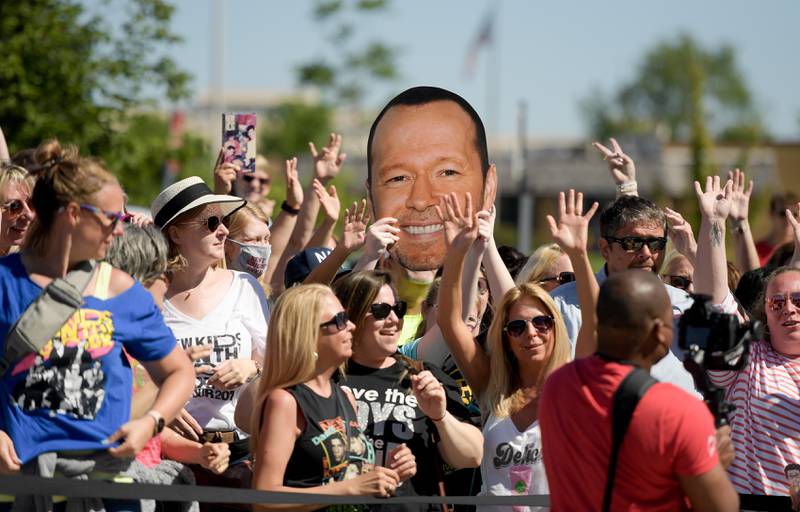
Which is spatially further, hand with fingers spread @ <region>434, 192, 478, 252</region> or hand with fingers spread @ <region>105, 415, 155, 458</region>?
hand with fingers spread @ <region>434, 192, 478, 252</region>

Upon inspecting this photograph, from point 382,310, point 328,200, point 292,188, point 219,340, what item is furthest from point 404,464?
point 292,188

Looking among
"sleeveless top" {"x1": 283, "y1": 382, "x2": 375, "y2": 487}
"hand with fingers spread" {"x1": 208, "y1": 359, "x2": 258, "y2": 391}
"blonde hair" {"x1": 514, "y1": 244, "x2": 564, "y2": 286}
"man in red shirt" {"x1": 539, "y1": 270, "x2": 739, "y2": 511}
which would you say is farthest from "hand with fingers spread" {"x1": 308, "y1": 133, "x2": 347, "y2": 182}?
"man in red shirt" {"x1": 539, "y1": 270, "x2": 739, "y2": 511}

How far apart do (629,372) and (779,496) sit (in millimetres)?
2125

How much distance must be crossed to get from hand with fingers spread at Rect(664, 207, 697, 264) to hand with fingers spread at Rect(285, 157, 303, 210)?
7.46 ft

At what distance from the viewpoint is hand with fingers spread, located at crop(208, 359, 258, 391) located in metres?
4.99

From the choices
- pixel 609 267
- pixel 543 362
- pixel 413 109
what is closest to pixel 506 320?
pixel 543 362

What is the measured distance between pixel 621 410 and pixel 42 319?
1.84 m

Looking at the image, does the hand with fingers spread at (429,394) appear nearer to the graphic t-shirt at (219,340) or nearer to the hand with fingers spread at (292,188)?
the graphic t-shirt at (219,340)

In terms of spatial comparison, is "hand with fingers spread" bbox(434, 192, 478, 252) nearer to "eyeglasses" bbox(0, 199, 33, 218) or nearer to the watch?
the watch

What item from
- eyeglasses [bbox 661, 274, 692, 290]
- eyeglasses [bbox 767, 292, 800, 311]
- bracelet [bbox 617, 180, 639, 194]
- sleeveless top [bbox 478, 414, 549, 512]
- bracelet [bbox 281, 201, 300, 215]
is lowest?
sleeveless top [bbox 478, 414, 549, 512]

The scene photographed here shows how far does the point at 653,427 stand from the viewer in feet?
10.9

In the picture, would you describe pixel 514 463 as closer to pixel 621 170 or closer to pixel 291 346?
pixel 291 346

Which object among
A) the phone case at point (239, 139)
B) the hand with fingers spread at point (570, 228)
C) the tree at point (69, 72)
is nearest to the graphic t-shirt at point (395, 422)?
the hand with fingers spread at point (570, 228)

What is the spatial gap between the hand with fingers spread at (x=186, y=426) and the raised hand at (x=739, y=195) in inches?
119
